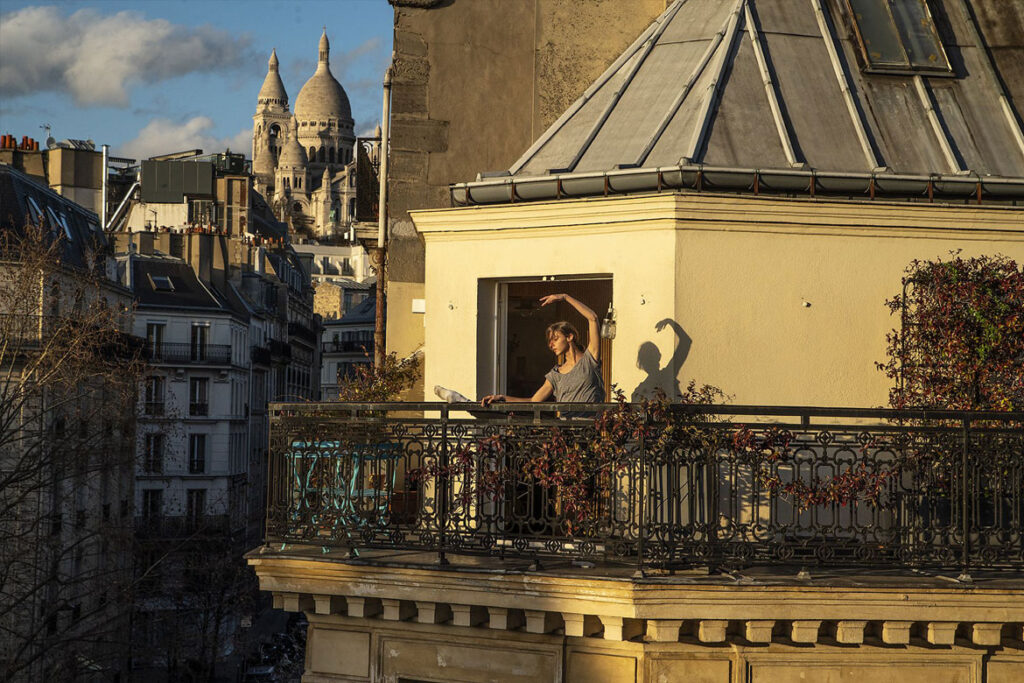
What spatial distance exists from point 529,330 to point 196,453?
2467 inches

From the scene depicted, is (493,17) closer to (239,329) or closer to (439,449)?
(439,449)

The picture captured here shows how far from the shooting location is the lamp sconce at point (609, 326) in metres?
12.3

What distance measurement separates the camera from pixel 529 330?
1346cm

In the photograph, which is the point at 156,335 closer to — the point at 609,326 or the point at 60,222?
the point at 60,222

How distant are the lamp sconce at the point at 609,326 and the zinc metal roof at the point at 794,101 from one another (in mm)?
1221

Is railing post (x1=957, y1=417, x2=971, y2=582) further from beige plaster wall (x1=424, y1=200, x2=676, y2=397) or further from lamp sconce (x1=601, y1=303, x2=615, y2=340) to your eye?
lamp sconce (x1=601, y1=303, x2=615, y2=340)

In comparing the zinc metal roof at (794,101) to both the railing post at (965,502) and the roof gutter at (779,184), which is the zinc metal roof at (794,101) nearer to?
the roof gutter at (779,184)

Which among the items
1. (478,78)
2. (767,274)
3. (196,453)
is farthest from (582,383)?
(196,453)

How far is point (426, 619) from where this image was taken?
36.0 feet

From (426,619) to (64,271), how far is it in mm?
37366

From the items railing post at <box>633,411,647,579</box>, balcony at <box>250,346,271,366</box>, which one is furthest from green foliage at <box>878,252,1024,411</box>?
balcony at <box>250,346,271,366</box>

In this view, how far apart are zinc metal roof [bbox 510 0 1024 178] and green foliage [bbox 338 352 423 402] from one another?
2.96m

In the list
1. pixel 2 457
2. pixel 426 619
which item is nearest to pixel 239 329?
pixel 2 457

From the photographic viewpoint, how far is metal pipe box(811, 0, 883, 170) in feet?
42.9
